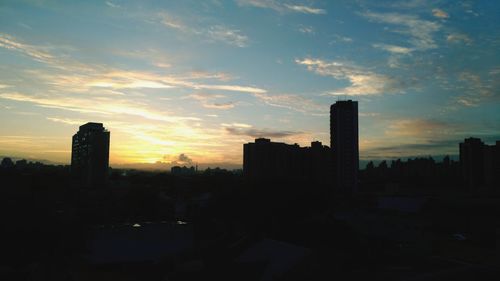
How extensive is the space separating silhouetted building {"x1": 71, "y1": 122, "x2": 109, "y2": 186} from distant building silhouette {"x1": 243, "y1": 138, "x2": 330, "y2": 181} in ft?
87.0

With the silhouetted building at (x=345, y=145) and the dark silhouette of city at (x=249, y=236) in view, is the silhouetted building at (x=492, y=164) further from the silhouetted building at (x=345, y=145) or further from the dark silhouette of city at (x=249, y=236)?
the silhouetted building at (x=345, y=145)

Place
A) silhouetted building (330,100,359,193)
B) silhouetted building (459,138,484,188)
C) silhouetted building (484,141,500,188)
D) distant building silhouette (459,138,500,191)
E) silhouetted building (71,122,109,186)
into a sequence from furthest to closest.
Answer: silhouetted building (71,122,109,186) → silhouetted building (459,138,484,188) → distant building silhouette (459,138,500,191) → silhouetted building (484,141,500,188) → silhouetted building (330,100,359,193)

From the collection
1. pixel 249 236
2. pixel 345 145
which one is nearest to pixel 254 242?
pixel 249 236

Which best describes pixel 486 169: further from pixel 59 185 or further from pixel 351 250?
pixel 59 185

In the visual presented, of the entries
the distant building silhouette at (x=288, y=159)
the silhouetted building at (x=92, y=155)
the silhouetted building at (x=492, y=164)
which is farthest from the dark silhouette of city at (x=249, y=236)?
the silhouetted building at (x=92, y=155)

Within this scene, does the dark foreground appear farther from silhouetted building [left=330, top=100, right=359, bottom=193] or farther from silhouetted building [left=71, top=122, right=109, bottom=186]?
silhouetted building [left=71, top=122, right=109, bottom=186]

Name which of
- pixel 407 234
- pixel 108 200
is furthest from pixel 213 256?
pixel 108 200

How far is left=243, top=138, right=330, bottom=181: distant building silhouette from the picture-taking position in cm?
6450

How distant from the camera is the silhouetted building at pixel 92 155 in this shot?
67.3 m

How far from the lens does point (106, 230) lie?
63.2 feet

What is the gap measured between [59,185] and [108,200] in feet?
38.2

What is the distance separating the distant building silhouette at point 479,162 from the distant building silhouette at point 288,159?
23322mm

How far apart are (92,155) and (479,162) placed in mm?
65664

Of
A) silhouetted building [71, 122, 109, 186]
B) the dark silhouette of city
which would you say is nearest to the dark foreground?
the dark silhouette of city
